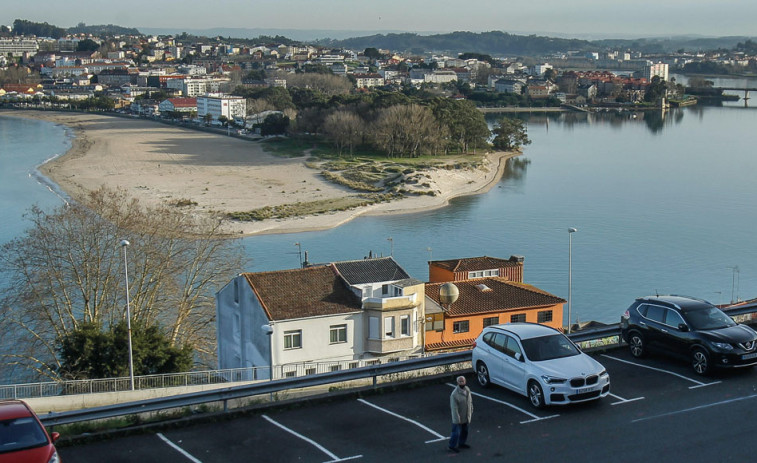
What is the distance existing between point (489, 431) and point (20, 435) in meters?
3.91

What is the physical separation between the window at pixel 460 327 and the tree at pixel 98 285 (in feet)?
18.4

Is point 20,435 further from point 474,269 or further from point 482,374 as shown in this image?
point 474,269

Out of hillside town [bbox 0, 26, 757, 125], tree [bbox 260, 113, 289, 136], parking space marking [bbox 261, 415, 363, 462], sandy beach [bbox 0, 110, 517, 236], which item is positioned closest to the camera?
parking space marking [bbox 261, 415, 363, 462]

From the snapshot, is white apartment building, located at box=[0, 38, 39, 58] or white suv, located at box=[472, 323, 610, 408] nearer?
white suv, located at box=[472, 323, 610, 408]

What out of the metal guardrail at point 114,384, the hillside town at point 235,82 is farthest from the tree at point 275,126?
the metal guardrail at point 114,384

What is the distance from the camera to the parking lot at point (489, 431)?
23.1 ft

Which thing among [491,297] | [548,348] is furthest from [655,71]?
[548,348]

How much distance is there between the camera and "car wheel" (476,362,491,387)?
8.67m

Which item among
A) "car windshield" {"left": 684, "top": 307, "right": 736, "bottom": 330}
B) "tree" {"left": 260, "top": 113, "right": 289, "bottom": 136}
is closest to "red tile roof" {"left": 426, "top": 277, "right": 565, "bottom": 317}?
"car windshield" {"left": 684, "top": 307, "right": 736, "bottom": 330}

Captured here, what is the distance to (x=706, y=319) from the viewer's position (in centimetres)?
914

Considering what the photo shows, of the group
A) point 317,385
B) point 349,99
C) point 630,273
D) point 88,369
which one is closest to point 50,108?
point 349,99

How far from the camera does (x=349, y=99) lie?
6850 cm

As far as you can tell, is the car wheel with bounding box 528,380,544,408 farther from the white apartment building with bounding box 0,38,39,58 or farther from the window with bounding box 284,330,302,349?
the white apartment building with bounding box 0,38,39,58

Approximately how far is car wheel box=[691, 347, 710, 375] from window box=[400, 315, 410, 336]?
796cm
